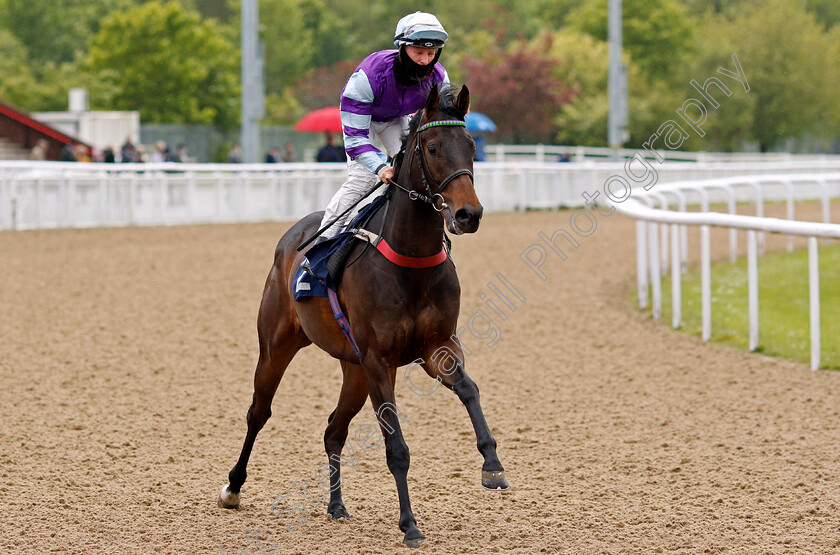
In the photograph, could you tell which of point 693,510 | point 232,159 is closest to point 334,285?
point 693,510

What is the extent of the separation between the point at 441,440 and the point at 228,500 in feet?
5.36

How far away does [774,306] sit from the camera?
1102cm

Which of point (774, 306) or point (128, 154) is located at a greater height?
point (128, 154)

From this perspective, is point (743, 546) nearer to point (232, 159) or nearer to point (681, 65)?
point (232, 159)

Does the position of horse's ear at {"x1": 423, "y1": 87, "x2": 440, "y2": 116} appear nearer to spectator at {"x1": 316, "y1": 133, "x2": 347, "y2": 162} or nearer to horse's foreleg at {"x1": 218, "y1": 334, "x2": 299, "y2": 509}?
horse's foreleg at {"x1": 218, "y1": 334, "x2": 299, "y2": 509}

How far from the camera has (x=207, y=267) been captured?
46.6 ft

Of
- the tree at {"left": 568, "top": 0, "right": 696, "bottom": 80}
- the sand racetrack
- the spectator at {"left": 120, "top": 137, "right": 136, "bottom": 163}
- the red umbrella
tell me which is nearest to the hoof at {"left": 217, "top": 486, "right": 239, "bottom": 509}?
the sand racetrack

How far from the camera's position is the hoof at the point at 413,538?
14.4 feet

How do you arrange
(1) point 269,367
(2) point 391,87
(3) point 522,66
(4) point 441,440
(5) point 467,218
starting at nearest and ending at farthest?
(5) point 467,218 < (2) point 391,87 < (1) point 269,367 < (4) point 441,440 < (3) point 522,66

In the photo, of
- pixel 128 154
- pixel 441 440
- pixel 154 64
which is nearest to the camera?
pixel 441 440

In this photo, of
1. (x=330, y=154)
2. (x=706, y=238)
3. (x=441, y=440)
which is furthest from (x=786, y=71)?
(x=441, y=440)

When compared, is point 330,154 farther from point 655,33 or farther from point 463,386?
point 655,33

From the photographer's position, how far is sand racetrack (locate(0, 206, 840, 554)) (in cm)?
466

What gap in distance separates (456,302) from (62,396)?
3935 mm
